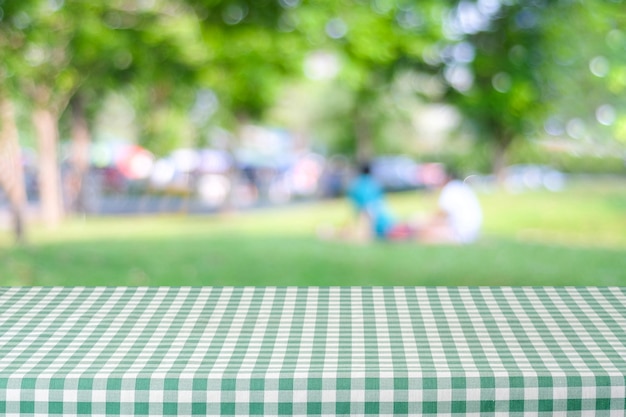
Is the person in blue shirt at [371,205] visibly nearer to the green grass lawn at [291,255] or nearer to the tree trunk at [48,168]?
the green grass lawn at [291,255]

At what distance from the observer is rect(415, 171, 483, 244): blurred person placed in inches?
201

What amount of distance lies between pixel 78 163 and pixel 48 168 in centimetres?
55

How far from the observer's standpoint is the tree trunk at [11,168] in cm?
652

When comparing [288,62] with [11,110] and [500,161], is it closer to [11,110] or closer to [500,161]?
[11,110]

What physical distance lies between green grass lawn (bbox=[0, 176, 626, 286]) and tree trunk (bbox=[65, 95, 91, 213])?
212 millimetres

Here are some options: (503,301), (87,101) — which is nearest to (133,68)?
(87,101)

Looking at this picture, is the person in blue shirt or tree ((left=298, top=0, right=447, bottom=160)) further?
tree ((left=298, top=0, right=447, bottom=160))

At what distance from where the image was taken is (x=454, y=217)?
207 inches

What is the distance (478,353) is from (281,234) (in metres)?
6.40

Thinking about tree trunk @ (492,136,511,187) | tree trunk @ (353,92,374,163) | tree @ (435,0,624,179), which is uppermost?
tree @ (435,0,624,179)

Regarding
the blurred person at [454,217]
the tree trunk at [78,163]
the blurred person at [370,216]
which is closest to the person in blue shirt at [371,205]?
the blurred person at [370,216]

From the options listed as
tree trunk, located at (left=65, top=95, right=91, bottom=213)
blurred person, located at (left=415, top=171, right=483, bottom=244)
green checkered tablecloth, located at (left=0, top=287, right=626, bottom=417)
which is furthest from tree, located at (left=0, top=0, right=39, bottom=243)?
green checkered tablecloth, located at (left=0, top=287, right=626, bottom=417)

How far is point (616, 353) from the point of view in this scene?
91cm

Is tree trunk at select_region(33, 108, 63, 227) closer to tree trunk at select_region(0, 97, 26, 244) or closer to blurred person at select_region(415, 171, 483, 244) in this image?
tree trunk at select_region(0, 97, 26, 244)
